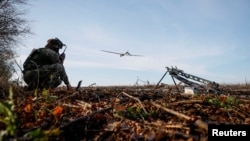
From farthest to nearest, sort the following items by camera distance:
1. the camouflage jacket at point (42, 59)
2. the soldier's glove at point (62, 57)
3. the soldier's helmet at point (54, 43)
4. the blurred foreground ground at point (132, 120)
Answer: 1. the soldier's glove at point (62, 57)
2. the soldier's helmet at point (54, 43)
3. the camouflage jacket at point (42, 59)
4. the blurred foreground ground at point (132, 120)

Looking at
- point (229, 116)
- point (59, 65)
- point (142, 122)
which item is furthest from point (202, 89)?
point (142, 122)

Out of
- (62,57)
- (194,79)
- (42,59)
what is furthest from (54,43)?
(194,79)

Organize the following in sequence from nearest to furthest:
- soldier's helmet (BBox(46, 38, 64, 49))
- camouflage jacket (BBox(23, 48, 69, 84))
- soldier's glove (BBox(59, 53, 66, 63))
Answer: camouflage jacket (BBox(23, 48, 69, 84)) < soldier's helmet (BBox(46, 38, 64, 49)) < soldier's glove (BBox(59, 53, 66, 63))

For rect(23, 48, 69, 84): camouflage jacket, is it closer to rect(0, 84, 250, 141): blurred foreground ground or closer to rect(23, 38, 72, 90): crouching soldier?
rect(23, 38, 72, 90): crouching soldier

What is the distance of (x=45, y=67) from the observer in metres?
8.70

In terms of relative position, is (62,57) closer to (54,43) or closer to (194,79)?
(54,43)

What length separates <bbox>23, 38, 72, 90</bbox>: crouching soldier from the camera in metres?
8.70

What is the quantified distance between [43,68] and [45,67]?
61 millimetres

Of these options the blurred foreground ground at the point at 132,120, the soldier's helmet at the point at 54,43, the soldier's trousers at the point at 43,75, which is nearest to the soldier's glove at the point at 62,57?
the soldier's helmet at the point at 54,43

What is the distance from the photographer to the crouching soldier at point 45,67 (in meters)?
8.70

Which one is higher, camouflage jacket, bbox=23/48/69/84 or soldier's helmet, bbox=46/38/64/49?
soldier's helmet, bbox=46/38/64/49

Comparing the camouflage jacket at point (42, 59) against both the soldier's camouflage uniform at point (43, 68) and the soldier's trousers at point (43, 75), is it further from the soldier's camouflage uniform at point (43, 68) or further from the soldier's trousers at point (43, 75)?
Answer: the soldier's trousers at point (43, 75)

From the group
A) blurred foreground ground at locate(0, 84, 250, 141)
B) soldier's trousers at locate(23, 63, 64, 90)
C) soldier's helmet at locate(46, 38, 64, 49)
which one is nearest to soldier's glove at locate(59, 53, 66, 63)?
soldier's helmet at locate(46, 38, 64, 49)

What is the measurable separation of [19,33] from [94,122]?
28718 mm
